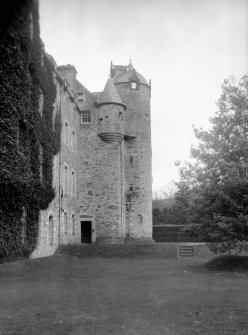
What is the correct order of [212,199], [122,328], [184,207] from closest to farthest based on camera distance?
[122,328]
[212,199]
[184,207]

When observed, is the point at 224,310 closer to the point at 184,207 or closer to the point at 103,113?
the point at 184,207

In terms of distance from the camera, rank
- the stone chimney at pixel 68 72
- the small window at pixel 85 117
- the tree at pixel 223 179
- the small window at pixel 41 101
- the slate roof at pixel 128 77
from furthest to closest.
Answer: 1. the slate roof at pixel 128 77
2. the stone chimney at pixel 68 72
3. the small window at pixel 85 117
4. the small window at pixel 41 101
5. the tree at pixel 223 179

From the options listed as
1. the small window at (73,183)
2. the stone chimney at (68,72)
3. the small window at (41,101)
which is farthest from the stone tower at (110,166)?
the small window at (41,101)

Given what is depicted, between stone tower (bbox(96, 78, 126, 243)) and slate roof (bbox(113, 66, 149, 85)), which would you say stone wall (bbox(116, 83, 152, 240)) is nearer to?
slate roof (bbox(113, 66, 149, 85))

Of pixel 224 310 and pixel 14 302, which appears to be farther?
pixel 14 302

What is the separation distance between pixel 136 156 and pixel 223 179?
18102 mm

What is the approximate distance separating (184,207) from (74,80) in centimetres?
1910

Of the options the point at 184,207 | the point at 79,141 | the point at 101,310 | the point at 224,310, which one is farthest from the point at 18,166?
the point at 79,141

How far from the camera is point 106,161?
33.9m

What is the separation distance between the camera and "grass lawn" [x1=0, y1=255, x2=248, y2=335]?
7531mm

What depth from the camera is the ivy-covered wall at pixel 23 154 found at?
734 inches

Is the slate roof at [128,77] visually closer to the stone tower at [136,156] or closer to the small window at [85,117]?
the stone tower at [136,156]

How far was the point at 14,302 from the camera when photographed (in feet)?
33.2

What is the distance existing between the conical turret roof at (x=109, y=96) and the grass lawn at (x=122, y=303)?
19.8 metres
